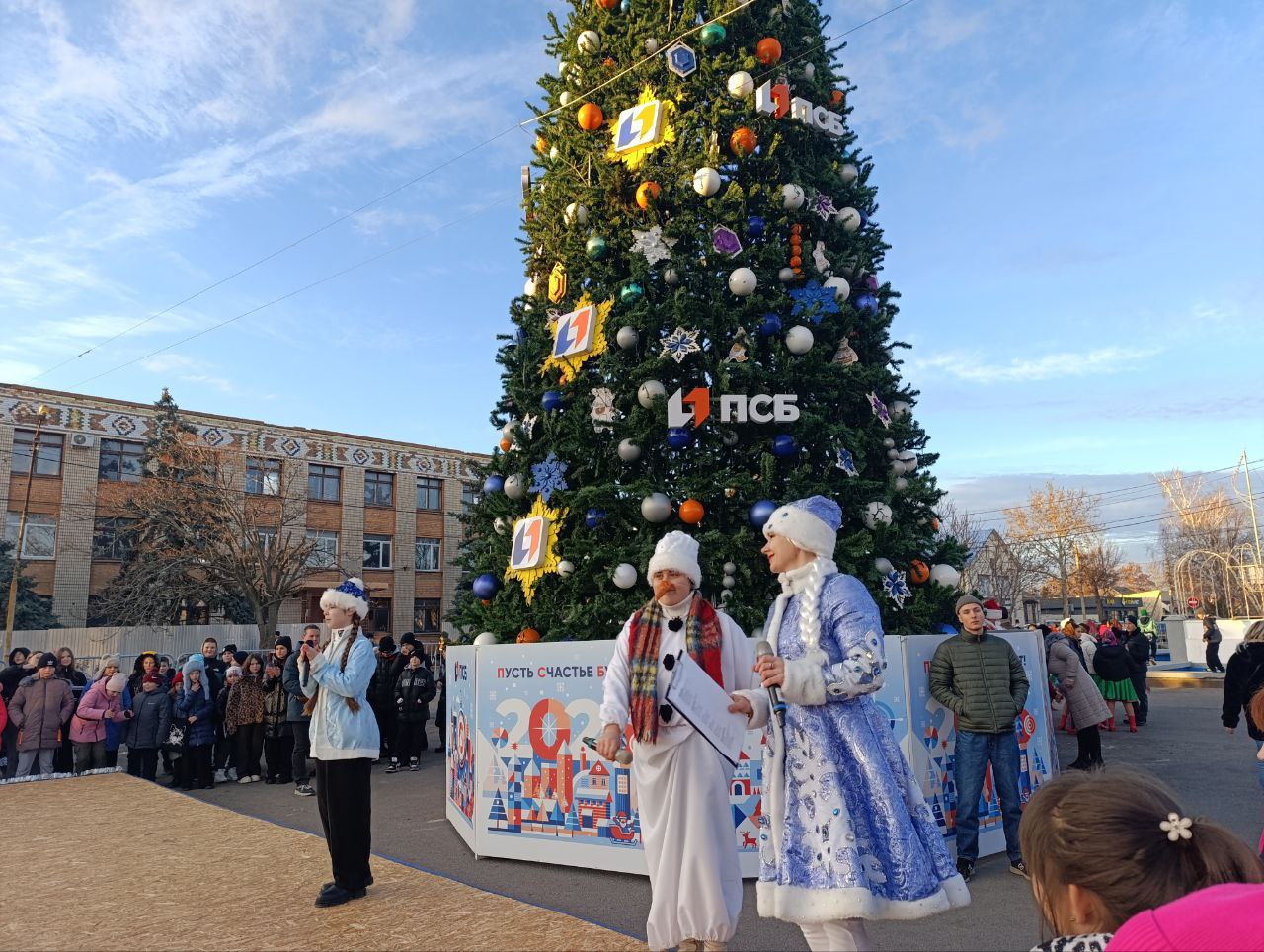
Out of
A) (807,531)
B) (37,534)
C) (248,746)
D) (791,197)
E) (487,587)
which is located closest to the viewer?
(807,531)

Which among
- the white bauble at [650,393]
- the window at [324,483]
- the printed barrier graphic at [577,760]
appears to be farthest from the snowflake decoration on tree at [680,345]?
the window at [324,483]

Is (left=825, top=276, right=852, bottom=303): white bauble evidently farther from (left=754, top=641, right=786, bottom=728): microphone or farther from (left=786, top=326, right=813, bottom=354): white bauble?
(left=754, top=641, right=786, bottom=728): microphone

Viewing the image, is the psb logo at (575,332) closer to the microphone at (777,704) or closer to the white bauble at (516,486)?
the white bauble at (516,486)

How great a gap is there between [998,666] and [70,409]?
3849 cm

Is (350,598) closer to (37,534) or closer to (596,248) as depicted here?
(596,248)

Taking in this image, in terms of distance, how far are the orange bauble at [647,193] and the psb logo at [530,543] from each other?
10.1ft

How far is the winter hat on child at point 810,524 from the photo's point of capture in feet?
11.7

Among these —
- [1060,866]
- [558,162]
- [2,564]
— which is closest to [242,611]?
[2,564]

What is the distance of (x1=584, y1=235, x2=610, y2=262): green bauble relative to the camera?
8141mm

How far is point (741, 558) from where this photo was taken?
7.13m

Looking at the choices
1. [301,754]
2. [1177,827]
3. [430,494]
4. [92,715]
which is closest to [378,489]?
[430,494]

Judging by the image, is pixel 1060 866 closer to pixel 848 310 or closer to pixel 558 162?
pixel 848 310

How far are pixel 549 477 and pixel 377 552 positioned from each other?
36.0 meters

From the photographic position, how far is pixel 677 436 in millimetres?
7391
